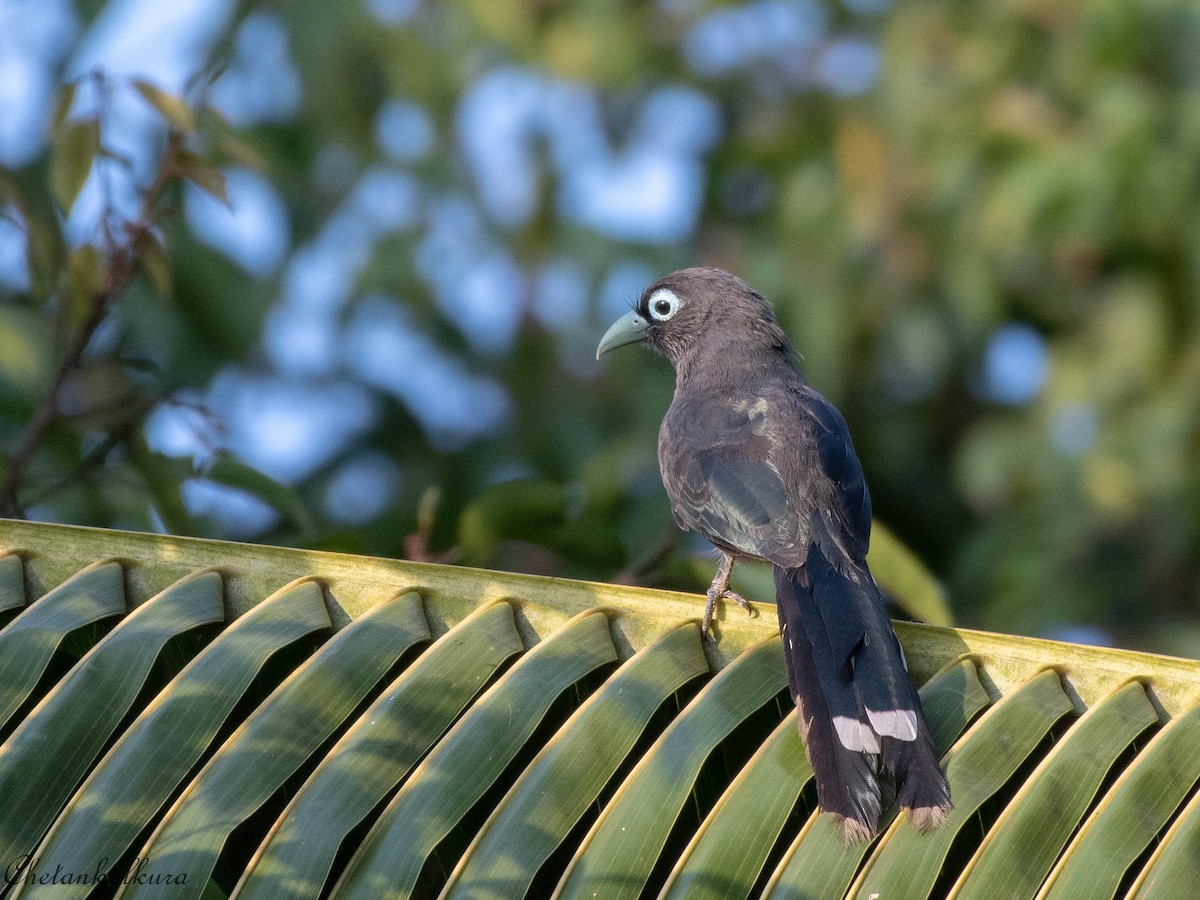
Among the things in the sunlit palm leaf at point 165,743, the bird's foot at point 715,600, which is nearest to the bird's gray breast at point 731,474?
the bird's foot at point 715,600

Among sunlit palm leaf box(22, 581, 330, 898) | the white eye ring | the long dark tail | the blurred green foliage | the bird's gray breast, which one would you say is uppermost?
sunlit palm leaf box(22, 581, 330, 898)

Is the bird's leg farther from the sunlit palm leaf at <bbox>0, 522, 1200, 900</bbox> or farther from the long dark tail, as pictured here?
the long dark tail

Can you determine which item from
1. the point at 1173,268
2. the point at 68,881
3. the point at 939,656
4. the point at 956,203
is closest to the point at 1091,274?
the point at 1173,268

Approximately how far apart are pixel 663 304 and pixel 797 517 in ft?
6.28

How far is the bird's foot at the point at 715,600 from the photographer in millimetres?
3279

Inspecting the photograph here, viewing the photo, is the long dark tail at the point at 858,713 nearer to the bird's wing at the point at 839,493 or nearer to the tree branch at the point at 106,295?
the bird's wing at the point at 839,493

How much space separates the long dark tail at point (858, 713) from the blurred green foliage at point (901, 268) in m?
3.19

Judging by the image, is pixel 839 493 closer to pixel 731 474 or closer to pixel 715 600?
pixel 731 474

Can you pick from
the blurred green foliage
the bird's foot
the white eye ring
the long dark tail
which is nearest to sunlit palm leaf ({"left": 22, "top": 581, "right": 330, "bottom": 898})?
the bird's foot

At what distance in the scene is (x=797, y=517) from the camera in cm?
403

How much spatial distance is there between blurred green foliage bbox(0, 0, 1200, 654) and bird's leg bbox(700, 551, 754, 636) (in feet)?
7.66

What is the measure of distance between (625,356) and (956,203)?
2.29 metres

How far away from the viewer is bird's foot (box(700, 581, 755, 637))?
328 centimetres

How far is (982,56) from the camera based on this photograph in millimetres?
8867
